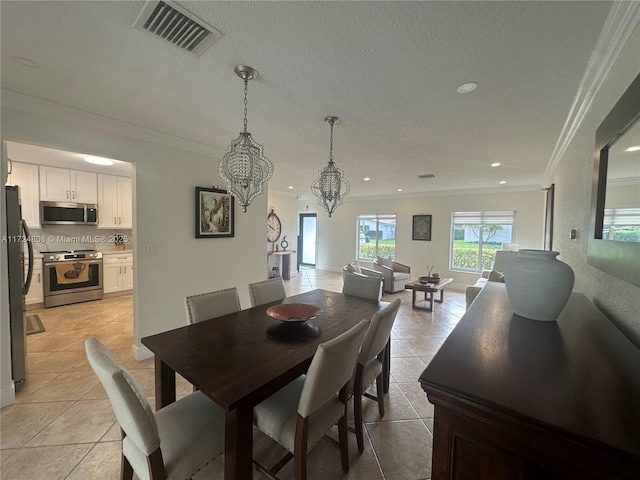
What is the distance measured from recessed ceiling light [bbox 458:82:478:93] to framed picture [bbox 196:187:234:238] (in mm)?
2833

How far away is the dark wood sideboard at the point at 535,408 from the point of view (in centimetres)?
56

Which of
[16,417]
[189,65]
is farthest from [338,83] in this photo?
[16,417]

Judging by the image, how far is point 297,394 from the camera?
5.05 feet

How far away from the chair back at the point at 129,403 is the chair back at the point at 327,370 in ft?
2.05

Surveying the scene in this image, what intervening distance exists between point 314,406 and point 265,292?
1.41 metres

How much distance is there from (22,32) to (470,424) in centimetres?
262

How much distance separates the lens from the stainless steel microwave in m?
4.29

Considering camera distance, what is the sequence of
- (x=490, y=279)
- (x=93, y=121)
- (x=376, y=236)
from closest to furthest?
(x=93, y=121)
(x=490, y=279)
(x=376, y=236)

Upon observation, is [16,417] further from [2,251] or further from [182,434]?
[182,434]

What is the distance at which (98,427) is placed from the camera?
1.88m

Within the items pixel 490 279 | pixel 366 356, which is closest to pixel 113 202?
pixel 366 356

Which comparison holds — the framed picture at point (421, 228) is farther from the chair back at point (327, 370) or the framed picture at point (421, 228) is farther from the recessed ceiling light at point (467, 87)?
the chair back at point (327, 370)

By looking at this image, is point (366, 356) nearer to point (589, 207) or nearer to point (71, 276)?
point (589, 207)

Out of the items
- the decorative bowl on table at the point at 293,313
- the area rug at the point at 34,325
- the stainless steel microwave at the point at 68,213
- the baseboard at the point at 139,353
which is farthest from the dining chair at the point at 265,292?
the stainless steel microwave at the point at 68,213
